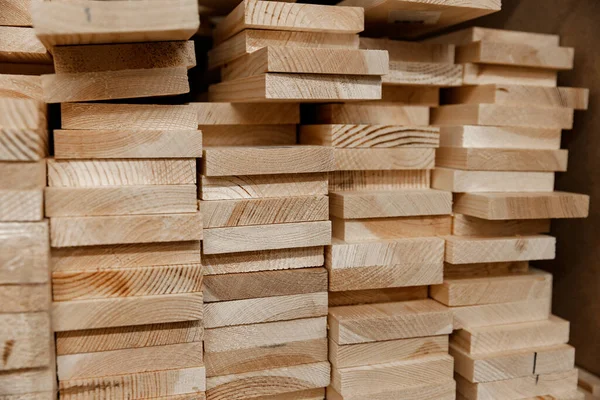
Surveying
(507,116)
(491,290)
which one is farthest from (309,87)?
(491,290)

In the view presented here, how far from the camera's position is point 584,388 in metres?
2.28

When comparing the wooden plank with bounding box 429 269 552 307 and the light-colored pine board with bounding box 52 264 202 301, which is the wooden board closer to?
the light-colored pine board with bounding box 52 264 202 301

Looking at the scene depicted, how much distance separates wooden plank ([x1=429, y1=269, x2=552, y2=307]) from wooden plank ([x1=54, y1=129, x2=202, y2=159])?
1026 millimetres

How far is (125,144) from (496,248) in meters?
1.32

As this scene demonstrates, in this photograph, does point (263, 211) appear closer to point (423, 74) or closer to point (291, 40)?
point (291, 40)

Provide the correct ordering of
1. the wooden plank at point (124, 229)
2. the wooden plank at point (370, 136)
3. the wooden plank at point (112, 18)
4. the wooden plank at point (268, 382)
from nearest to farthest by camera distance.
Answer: the wooden plank at point (112, 18) → the wooden plank at point (124, 229) → the wooden plank at point (268, 382) → the wooden plank at point (370, 136)

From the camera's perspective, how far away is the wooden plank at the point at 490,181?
2.10 m

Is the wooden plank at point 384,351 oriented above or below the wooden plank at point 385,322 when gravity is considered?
below

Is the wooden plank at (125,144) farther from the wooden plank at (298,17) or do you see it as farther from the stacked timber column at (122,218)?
the wooden plank at (298,17)

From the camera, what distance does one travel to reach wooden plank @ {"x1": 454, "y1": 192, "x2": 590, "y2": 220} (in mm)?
2020

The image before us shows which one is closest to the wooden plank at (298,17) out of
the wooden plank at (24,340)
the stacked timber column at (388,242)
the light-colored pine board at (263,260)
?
the stacked timber column at (388,242)

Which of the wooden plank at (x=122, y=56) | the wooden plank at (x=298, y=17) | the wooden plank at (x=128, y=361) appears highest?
the wooden plank at (x=298, y=17)

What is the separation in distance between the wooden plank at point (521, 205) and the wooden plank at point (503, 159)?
0.10 metres

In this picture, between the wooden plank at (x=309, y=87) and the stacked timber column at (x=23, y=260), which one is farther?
the wooden plank at (x=309, y=87)
